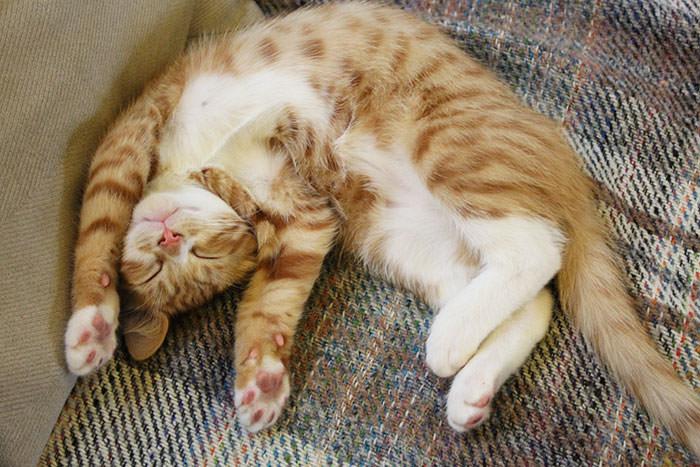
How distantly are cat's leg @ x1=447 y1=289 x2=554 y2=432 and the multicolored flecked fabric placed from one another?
30mm

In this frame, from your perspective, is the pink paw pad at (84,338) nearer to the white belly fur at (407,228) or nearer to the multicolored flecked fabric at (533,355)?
the multicolored flecked fabric at (533,355)

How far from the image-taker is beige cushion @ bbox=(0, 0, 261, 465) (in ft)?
3.70

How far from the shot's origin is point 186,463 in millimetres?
1172

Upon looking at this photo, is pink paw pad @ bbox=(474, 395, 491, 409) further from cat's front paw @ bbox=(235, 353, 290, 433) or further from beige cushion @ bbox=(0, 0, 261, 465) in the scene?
beige cushion @ bbox=(0, 0, 261, 465)

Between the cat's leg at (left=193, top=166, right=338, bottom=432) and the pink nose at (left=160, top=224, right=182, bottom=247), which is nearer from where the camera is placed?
the cat's leg at (left=193, top=166, right=338, bottom=432)

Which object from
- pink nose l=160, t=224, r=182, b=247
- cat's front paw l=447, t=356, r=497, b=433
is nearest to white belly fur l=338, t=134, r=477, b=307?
cat's front paw l=447, t=356, r=497, b=433

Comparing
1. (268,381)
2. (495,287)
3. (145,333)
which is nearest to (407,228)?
(495,287)

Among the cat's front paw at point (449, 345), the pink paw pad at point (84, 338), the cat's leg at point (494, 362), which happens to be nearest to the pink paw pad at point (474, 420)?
the cat's leg at point (494, 362)

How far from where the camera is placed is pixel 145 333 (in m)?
1.28

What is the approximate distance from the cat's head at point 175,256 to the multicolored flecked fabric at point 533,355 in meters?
0.05

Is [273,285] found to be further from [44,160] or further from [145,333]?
[44,160]

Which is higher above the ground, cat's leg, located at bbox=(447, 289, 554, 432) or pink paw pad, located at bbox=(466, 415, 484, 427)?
cat's leg, located at bbox=(447, 289, 554, 432)

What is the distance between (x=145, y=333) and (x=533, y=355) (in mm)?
780

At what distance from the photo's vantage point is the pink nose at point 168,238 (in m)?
1.38
